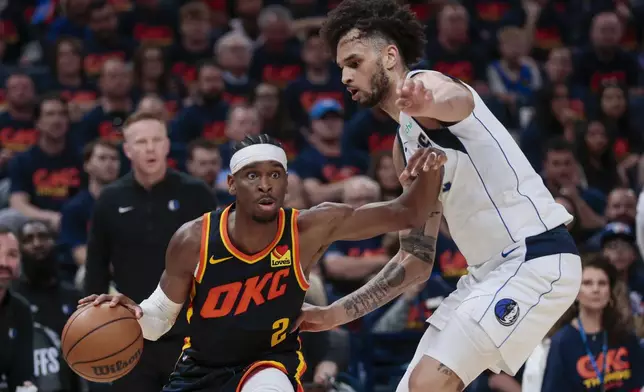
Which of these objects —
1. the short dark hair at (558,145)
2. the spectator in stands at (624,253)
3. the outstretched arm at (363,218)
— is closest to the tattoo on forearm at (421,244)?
the outstretched arm at (363,218)

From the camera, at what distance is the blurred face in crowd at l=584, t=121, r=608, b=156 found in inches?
410

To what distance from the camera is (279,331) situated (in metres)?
5.34

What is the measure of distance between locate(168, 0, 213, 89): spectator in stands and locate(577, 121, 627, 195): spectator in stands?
387 cm

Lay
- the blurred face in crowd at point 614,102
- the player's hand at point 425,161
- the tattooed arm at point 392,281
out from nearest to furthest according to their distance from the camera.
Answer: the player's hand at point 425,161
the tattooed arm at point 392,281
the blurred face in crowd at point 614,102

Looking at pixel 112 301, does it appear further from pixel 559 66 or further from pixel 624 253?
pixel 559 66

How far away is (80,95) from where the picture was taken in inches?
433

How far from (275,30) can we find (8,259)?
16.9 ft

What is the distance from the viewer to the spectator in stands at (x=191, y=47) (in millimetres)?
11789

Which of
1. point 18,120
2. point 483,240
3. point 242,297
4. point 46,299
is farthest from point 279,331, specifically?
point 18,120

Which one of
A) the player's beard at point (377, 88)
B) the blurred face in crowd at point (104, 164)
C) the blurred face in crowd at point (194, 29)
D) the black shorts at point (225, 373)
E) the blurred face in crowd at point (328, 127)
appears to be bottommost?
the black shorts at point (225, 373)

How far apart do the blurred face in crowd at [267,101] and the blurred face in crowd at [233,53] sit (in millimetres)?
551

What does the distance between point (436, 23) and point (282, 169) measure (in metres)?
7.27

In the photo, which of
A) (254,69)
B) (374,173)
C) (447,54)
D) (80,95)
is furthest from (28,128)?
(447,54)

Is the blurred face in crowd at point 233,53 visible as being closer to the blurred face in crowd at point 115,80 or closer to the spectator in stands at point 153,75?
the spectator in stands at point 153,75
